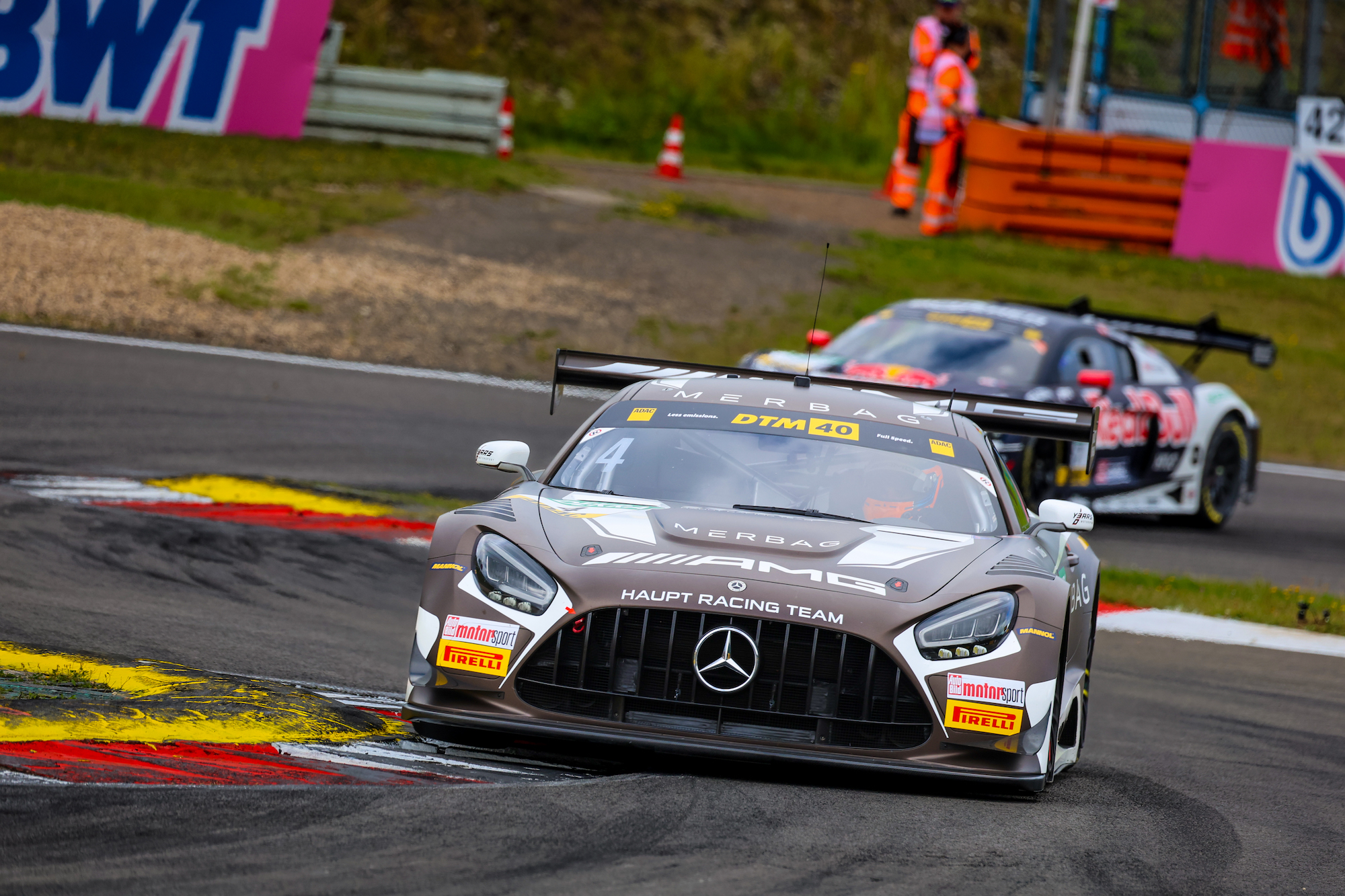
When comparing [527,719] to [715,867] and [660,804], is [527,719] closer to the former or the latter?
[660,804]

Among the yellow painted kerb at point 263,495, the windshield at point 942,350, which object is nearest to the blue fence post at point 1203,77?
the windshield at point 942,350

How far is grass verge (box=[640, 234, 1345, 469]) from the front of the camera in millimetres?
18422

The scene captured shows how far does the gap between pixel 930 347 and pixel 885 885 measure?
8.93 metres

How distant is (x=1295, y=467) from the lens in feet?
57.1

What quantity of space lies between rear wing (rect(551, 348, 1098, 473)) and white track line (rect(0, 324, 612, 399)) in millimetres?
7859

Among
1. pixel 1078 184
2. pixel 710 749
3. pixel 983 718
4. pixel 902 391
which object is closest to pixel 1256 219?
pixel 1078 184

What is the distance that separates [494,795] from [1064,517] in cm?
250

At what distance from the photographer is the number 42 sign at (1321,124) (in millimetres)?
22000

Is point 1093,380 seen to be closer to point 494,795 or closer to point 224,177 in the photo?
point 494,795

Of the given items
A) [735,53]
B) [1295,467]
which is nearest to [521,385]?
[1295,467]

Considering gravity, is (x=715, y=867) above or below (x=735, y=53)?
below

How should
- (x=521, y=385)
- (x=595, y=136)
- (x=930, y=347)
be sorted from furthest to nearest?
(x=595, y=136), (x=521, y=385), (x=930, y=347)

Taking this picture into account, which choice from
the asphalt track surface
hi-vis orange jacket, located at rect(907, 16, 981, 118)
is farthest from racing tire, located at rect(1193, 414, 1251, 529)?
hi-vis orange jacket, located at rect(907, 16, 981, 118)

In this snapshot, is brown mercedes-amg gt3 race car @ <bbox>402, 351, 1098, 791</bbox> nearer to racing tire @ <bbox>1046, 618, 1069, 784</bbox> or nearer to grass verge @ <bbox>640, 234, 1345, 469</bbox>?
racing tire @ <bbox>1046, 618, 1069, 784</bbox>
